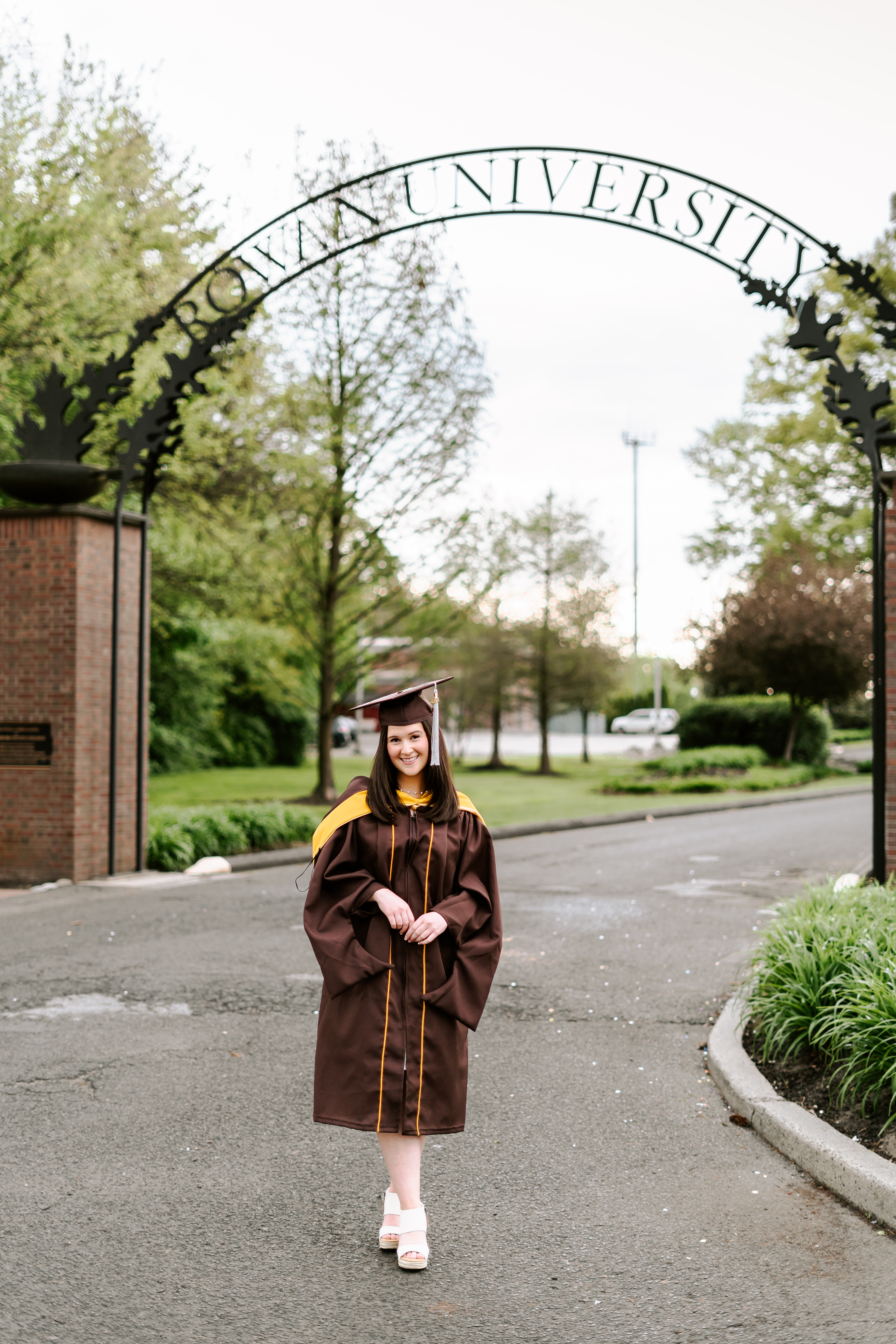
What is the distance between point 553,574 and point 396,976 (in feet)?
93.0

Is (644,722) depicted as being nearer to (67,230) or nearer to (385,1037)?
(67,230)

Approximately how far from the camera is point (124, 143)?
47.9ft

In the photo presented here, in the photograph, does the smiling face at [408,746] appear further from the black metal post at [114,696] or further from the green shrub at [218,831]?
the green shrub at [218,831]

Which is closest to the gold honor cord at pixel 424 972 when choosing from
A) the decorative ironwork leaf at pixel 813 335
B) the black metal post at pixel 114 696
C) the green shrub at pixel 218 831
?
the decorative ironwork leaf at pixel 813 335

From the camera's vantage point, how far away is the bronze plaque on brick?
10.0 meters

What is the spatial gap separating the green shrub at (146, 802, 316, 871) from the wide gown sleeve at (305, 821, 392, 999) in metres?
7.96

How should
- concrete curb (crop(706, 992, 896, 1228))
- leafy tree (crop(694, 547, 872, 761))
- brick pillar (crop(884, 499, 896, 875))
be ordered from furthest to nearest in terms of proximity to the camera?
leafy tree (crop(694, 547, 872, 761)), brick pillar (crop(884, 499, 896, 875)), concrete curb (crop(706, 992, 896, 1228))

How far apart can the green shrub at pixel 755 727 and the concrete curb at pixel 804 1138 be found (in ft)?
84.4

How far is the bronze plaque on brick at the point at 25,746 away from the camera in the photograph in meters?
10.0

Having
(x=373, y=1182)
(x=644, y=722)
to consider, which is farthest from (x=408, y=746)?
(x=644, y=722)

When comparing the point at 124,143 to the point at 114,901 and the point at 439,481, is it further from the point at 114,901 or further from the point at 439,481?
the point at 114,901

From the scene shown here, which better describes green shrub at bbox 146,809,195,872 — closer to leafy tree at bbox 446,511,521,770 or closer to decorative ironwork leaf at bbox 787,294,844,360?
decorative ironwork leaf at bbox 787,294,844,360

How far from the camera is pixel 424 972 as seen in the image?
336cm

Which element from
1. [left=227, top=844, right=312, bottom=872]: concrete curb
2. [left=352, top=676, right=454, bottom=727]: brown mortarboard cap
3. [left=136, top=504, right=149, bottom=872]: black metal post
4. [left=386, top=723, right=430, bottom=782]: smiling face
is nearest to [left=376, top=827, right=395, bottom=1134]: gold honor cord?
[left=386, top=723, right=430, bottom=782]: smiling face
